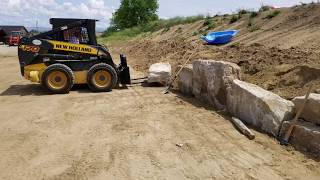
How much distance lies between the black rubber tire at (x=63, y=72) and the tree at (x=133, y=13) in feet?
206

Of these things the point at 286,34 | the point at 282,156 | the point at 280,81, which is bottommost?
the point at 282,156

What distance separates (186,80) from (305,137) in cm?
503

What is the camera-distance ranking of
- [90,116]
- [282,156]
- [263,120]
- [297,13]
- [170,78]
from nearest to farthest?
[282,156] → [263,120] → [90,116] → [170,78] → [297,13]

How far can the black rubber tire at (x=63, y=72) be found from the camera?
38.0 ft

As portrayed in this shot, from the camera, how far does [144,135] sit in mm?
7668

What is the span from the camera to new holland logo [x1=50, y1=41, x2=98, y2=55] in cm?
1180

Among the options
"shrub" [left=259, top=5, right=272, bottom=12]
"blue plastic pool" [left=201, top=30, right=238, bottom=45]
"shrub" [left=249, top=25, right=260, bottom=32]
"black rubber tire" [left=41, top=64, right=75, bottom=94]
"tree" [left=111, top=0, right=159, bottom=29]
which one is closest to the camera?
"black rubber tire" [left=41, top=64, right=75, bottom=94]

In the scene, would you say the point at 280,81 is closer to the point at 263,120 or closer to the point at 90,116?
the point at 263,120

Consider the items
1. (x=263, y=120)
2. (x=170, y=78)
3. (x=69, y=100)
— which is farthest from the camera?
(x=170, y=78)

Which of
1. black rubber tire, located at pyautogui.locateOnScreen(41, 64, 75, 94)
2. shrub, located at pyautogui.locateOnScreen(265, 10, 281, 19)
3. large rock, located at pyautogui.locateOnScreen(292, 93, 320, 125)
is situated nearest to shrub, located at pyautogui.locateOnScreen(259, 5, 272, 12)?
shrub, located at pyautogui.locateOnScreen(265, 10, 281, 19)

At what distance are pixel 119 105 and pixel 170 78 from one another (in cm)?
299

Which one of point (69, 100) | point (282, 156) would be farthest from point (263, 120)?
point (69, 100)

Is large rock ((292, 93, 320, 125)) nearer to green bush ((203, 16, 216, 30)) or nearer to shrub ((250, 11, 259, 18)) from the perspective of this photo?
shrub ((250, 11, 259, 18))

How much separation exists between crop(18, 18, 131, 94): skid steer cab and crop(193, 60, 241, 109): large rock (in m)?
2.78
